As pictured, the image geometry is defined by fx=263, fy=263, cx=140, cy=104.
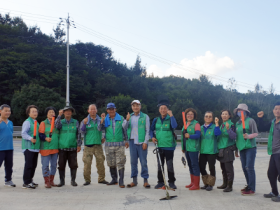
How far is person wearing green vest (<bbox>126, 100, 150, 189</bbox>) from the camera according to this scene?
6.58 meters

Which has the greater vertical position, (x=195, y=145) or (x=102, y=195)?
(x=195, y=145)

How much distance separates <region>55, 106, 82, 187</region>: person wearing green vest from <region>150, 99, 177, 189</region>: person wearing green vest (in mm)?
2052

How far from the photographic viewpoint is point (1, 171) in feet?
27.1

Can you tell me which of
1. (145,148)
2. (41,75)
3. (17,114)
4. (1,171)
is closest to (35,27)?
(41,75)

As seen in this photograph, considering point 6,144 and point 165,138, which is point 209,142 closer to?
point 165,138

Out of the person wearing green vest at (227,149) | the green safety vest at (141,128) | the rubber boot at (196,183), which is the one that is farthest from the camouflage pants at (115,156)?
the person wearing green vest at (227,149)

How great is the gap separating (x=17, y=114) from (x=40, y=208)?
92.7ft

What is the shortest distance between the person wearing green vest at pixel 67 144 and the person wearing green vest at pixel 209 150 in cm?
315

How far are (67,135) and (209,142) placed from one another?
3587mm

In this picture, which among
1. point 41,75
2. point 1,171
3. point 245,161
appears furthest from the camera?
point 41,75

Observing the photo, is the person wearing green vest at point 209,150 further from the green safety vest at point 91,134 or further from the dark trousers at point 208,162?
the green safety vest at point 91,134

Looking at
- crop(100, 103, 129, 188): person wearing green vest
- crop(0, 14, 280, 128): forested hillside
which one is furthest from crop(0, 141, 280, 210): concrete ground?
crop(0, 14, 280, 128): forested hillside

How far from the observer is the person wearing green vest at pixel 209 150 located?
624 cm

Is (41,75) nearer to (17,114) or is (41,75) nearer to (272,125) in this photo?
(17,114)
